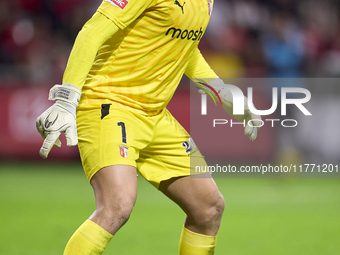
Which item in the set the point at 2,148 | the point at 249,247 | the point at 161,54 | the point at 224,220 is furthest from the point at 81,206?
the point at 161,54

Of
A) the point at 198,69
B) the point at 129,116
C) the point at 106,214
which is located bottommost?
the point at 106,214

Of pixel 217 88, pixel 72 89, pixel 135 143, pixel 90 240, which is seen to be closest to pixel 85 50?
pixel 72 89

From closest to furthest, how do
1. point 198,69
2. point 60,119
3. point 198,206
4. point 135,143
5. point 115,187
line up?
point 60,119 → point 115,187 → point 135,143 → point 198,206 → point 198,69

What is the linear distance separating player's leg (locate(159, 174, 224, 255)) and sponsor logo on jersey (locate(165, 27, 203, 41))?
2.77ft

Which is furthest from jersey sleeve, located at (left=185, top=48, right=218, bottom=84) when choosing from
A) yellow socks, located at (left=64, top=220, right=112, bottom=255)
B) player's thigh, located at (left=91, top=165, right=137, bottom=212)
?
yellow socks, located at (left=64, top=220, right=112, bottom=255)

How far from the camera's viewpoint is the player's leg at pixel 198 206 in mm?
3666

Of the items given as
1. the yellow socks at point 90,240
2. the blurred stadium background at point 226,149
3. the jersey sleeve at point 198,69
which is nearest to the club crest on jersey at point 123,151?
the yellow socks at point 90,240

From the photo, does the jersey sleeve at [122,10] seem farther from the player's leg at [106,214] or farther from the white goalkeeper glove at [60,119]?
the player's leg at [106,214]

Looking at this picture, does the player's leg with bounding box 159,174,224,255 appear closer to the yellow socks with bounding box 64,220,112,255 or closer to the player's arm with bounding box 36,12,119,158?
the yellow socks with bounding box 64,220,112,255

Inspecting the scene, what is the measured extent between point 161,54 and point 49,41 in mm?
7842

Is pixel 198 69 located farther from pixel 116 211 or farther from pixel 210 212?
pixel 116 211

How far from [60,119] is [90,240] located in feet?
2.11

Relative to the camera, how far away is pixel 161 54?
138 inches

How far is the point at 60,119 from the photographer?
10.1ft
